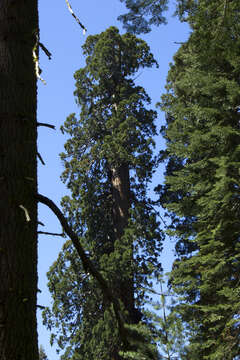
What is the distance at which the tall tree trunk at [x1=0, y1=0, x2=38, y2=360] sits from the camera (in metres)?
2.03

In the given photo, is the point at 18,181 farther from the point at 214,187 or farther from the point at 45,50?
the point at 214,187

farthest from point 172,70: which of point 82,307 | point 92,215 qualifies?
point 82,307

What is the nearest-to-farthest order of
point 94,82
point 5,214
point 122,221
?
point 5,214, point 122,221, point 94,82

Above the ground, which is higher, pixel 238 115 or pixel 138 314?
pixel 238 115

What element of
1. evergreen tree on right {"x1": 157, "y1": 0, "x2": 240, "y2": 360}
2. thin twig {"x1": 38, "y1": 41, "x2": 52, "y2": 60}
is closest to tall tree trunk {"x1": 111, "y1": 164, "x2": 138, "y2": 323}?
evergreen tree on right {"x1": 157, "y1": 0, "x2": 240, "y2": 360}

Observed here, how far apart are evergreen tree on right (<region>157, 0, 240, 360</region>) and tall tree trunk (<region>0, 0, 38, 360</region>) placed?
5.32 m

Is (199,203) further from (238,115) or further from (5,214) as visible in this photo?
(5,214)

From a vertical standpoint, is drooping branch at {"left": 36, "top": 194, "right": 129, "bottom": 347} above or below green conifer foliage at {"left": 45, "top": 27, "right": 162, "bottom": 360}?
below

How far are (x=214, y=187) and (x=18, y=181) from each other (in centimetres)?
758

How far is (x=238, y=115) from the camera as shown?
31.9ft

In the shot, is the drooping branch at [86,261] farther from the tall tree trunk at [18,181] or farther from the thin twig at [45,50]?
the thin twig at [45,50]

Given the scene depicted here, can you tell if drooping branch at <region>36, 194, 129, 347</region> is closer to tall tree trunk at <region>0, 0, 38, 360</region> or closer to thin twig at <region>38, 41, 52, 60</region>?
tall tree trunk at <region>0, 0, 38, 360</region>

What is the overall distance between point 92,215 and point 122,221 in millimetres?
1296

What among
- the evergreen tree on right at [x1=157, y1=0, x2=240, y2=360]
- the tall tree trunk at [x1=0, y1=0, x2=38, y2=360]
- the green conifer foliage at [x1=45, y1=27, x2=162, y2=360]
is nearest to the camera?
the tall tree trunk at [x1=0, y1=0, x2=38, y2=360]
